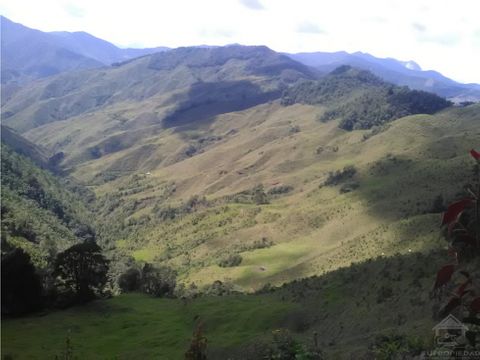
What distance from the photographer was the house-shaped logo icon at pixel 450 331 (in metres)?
11.2

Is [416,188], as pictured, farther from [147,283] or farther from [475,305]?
[475,305]

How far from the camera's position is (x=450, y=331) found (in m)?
11.9

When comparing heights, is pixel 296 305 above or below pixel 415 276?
below

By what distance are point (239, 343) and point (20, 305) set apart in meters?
40.0

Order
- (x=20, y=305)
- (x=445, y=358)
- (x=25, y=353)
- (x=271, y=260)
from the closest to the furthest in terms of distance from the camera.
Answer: (x=445, y=358), (x=25, y=353), (x=20, y=305), (x=271, y=260)

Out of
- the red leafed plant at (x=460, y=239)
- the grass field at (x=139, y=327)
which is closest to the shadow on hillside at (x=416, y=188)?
the grass field at (x=139, y=327)

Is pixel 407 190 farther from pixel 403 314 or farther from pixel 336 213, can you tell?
pixel 403 314

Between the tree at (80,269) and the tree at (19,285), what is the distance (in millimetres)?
5578

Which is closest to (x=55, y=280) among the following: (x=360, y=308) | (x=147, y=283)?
(x=147, y=283)

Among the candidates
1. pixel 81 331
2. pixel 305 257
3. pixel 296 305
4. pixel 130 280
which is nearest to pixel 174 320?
pixel 81 331

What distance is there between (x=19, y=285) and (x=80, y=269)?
10141 mm

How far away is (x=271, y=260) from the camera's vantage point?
16088cm

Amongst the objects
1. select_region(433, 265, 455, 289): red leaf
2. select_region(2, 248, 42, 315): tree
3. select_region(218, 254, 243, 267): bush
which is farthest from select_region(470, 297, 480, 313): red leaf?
select_region(218, 254, 243, 267): bush

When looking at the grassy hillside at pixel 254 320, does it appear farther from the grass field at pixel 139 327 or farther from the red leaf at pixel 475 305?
the red leaf at pixel 475 305
